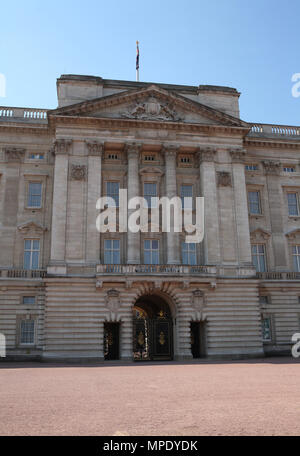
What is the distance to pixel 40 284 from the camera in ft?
116

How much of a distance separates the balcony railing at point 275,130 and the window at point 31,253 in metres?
24.3

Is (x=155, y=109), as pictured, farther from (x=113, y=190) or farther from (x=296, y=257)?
(x=296, y=257)

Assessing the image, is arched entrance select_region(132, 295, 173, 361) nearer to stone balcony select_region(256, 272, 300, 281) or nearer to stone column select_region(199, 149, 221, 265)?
stone column select_region(199, 149, 221, 265)

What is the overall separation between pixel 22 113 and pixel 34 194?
8047mm

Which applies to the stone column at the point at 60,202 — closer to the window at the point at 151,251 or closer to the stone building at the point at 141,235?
the stone building at the point at 141,235

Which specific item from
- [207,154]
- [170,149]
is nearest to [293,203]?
[207,154]

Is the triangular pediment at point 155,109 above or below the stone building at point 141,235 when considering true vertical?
above

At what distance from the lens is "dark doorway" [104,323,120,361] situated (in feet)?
117

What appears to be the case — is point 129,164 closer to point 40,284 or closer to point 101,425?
point 40,284

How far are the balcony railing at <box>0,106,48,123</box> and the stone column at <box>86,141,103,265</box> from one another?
635cm

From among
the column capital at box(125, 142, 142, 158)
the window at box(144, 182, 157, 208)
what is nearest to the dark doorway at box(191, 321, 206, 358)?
the window at box(144, 182, 157, 208)

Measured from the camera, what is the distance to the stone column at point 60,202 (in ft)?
114

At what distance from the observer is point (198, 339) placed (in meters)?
37.0

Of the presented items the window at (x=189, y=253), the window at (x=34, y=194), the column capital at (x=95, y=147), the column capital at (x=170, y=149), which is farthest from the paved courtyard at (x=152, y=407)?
the column capital at (x=170, y=149)
